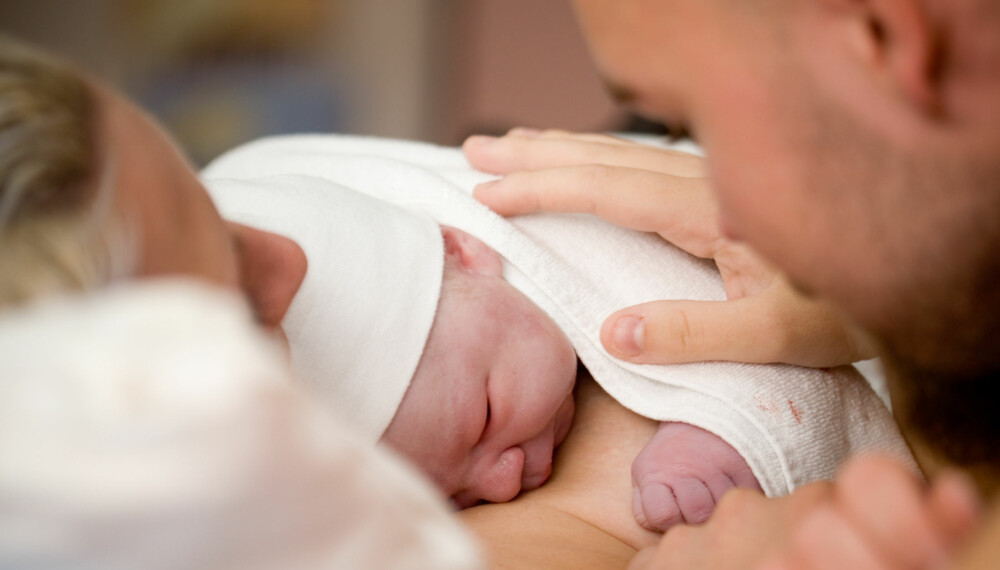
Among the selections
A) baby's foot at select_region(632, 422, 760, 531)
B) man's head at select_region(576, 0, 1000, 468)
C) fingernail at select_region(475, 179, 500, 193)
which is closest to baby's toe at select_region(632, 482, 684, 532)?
baby's foot at select_region(632, 422, 760, 531)

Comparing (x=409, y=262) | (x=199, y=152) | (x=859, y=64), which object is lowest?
(x=199, y=152)

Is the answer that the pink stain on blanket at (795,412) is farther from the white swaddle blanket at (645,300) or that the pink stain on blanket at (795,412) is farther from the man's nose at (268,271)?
the man's nose at (268,271)

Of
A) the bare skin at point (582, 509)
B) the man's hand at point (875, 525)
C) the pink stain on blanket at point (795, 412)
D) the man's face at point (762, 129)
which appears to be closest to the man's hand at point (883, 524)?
the man's hand at point (875, 525)

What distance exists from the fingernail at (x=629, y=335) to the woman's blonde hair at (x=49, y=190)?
53 centimetres

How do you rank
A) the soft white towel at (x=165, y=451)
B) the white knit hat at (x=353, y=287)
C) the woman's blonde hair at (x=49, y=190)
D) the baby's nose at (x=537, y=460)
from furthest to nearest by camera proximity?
the baby's nose at (x=537, y=460) → the white knit hat at (x=353, y=287) → the woman's blonde hair at (x=49, y=190) → the soft white towel at (x=165, y=451)

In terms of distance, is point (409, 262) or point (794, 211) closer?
point (794, 211)

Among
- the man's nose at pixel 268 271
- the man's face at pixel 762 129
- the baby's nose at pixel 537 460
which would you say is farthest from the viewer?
the baby's nose at pixel 537 460

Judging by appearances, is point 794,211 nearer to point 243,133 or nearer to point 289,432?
point 289,432

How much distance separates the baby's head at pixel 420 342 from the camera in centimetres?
83

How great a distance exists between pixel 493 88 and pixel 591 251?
6.66 ft

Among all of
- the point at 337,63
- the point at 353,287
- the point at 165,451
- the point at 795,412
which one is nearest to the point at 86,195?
the point at 165,451

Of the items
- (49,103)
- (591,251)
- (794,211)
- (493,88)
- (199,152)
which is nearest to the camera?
(49,103)

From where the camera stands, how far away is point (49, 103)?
527mm

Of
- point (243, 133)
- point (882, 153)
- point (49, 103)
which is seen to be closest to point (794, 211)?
point (882, 153)
